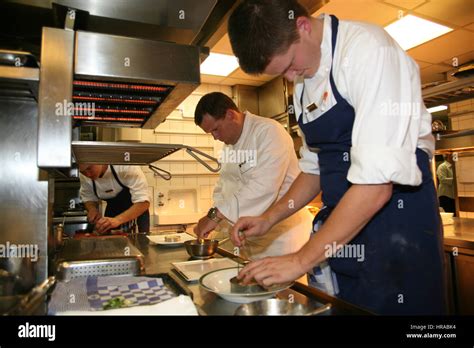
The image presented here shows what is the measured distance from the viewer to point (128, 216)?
2426mm

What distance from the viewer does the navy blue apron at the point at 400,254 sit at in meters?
0.89

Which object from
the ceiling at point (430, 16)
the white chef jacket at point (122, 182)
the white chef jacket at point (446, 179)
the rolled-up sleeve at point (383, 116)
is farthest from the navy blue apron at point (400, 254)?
the white chef jacket at point (446, 179)

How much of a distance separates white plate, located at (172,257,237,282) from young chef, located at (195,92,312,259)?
0.43 m

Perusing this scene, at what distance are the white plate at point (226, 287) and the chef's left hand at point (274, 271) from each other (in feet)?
0.10

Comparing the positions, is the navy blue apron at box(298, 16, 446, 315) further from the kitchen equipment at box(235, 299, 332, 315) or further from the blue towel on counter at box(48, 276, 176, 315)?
the blue towel on counter at box(48, 276, 176, 315)

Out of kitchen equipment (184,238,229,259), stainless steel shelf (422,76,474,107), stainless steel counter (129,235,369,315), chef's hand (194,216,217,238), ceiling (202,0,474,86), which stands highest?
ceiling (202,0,474,86)

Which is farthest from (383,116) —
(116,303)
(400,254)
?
(116,303)

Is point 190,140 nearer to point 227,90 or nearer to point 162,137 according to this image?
point 162,137

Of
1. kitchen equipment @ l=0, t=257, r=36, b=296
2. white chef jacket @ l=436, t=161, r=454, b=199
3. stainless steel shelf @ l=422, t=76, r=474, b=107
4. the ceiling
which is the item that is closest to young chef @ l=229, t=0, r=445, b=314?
kitchen equipment @ l=0, t=257, r=36, b=296

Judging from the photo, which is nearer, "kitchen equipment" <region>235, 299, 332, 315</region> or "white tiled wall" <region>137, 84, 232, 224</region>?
"kitchen equipment" <region>235, 299, 332, 315</region>

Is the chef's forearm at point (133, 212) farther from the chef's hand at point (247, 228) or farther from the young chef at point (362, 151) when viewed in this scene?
the young chef at point (362, 151)

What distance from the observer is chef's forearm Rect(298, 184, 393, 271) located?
2.58ft

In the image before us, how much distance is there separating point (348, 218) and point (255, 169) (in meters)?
1.10

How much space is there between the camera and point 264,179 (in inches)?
71.2
